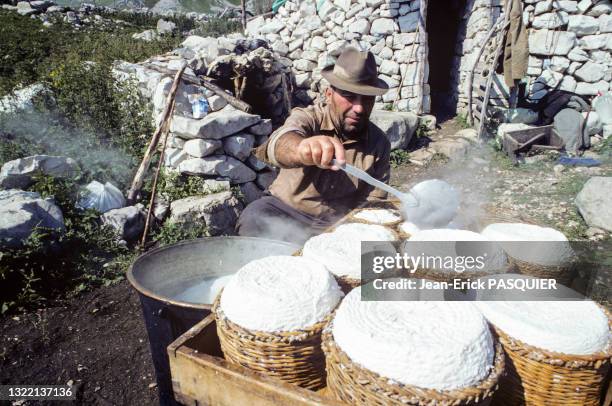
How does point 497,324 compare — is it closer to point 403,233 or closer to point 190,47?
point 403,233

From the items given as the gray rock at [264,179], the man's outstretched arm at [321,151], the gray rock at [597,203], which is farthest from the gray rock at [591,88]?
the man's outstretched arm at [321,151]

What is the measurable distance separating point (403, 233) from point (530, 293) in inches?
28.1

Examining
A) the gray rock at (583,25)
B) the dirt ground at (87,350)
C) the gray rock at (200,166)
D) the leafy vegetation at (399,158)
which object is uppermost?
the gray rock at (583,25)

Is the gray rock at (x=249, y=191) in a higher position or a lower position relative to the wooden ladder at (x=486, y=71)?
lower

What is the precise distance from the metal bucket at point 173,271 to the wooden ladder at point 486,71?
718cm

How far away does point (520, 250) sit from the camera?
164 cm

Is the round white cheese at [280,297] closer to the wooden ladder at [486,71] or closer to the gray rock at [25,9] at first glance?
the wooden ladder at [486,71]

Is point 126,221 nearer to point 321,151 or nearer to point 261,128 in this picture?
point 261,128

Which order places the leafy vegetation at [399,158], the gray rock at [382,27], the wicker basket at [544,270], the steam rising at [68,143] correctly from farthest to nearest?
the gray rock at [382,27]
the leafy vegetation at [399,158]
the steam rising at [68,143]
the wicker basket at [544,270]

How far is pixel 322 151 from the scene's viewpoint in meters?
1.81

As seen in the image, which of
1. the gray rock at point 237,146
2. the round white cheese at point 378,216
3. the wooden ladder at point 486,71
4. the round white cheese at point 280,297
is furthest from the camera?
the wooden ladder at point 486,71

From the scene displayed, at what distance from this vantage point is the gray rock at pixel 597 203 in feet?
15.5

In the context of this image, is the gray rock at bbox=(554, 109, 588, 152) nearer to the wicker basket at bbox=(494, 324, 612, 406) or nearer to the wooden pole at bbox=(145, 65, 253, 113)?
the wooden pole at bbox=(145, 65, 253, 113)

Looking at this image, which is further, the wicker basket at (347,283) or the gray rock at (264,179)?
the gray rock at (264,179)
